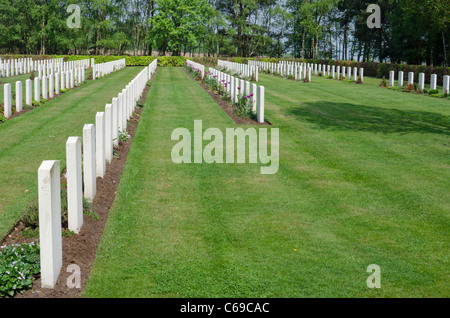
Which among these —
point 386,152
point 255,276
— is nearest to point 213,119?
point 386,152

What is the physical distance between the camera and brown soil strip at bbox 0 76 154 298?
14.4ft

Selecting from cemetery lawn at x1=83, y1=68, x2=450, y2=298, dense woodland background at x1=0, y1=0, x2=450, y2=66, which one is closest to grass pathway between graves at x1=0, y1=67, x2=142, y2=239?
cemetery lawn at x1=83, y1=68, x2=450, y2=298

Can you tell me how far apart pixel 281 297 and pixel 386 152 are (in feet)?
22.2

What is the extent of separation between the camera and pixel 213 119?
14234mm

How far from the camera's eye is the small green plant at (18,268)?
426cm

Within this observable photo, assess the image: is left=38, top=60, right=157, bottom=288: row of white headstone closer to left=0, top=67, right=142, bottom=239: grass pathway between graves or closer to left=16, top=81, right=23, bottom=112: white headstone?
left=0, top=67, right=142, bottom=239: grass pathway between graves

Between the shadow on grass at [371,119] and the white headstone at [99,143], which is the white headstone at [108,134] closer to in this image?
the white headstone at [99,143]

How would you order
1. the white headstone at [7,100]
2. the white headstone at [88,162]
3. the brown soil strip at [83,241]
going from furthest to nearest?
1. the white headstone at [7,100]
2. the white headstone at [88,162]
3. the brown soil strip at [83,241]

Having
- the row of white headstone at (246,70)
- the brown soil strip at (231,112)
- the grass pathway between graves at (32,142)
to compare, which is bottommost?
the grass pathway between graves at (32,142)

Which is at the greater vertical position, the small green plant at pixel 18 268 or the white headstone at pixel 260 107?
the white headstone at pixel 260 107

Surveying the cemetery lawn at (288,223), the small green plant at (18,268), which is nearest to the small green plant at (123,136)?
the cemetery lawn at (288,223)

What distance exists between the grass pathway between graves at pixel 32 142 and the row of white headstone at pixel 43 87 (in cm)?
41

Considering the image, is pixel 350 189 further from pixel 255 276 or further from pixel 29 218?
pixel 29 218
